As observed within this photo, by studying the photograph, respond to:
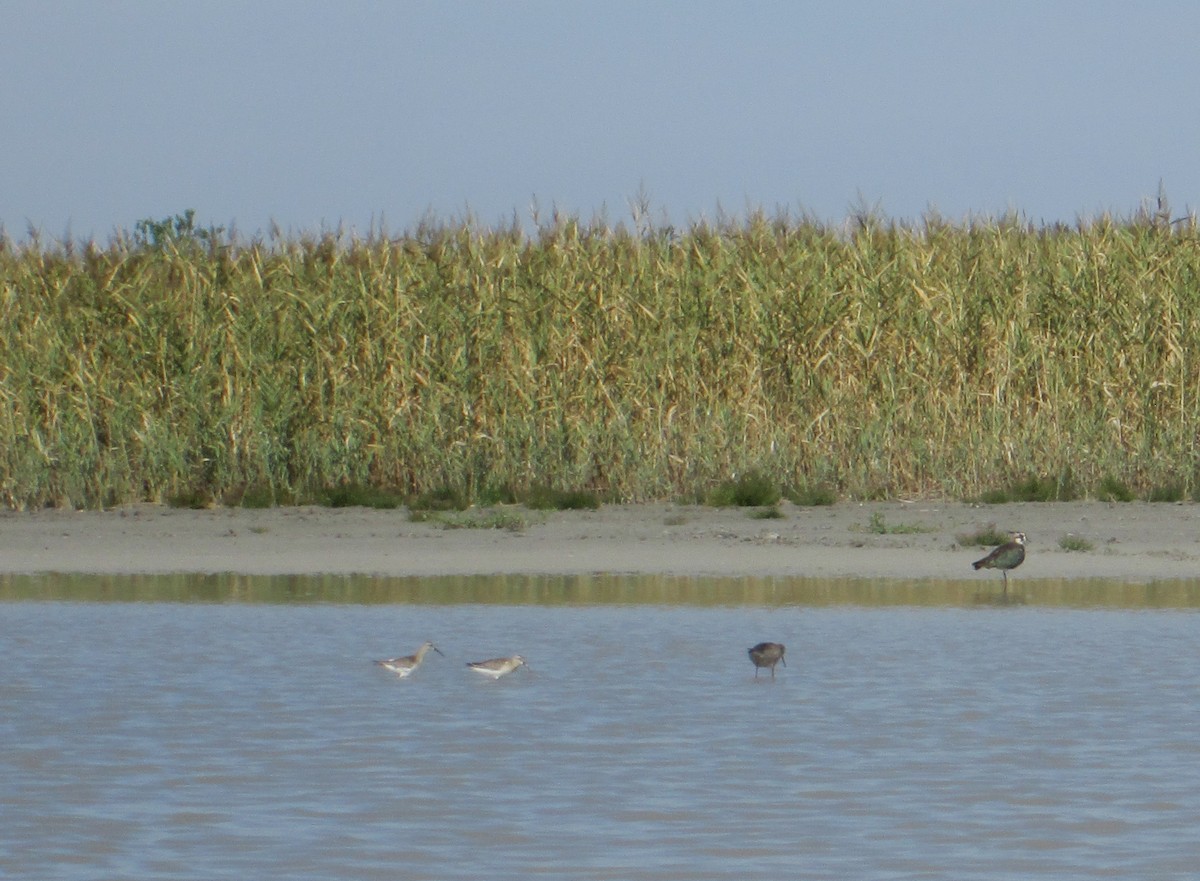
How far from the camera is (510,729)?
7.46 meters

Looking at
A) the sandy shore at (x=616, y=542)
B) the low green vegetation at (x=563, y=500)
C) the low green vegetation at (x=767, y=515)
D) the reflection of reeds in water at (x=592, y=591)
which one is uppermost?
the low green vegetation at (x=563, y=500)

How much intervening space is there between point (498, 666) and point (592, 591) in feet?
11.3

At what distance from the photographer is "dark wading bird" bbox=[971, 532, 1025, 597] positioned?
38.8 ft

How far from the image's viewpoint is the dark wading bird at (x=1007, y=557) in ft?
38.8

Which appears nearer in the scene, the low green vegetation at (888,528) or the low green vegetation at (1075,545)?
the low green vegetation at (1075,545)

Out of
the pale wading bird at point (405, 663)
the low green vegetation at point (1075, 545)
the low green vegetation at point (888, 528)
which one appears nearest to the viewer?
the pale wading bird at point (405, 663)

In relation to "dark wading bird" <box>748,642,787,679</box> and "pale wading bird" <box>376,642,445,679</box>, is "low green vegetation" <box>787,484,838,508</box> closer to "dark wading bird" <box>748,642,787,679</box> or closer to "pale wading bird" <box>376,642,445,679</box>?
"dark wading bird" <box>748,642,787,679</box>

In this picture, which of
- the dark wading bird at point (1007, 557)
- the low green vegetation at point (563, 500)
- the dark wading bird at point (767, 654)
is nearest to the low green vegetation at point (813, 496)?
the low green vegetation at point (563, 500)

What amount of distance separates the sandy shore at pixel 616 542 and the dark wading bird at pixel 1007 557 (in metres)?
0.46

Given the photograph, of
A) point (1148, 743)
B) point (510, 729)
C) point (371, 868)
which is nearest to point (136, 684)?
point (510, 729)

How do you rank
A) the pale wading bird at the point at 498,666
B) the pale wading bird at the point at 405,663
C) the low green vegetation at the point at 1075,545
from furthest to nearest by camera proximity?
the low green vegetation at the point at 1075,545
the pale wading bird at the point at 405,663
the pale wading bird at the point at 498,666

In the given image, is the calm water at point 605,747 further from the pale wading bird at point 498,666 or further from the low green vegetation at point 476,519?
the low green vegetation at point 476,519

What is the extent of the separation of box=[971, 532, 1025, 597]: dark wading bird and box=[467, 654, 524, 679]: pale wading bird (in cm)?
420

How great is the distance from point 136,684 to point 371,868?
350cm
